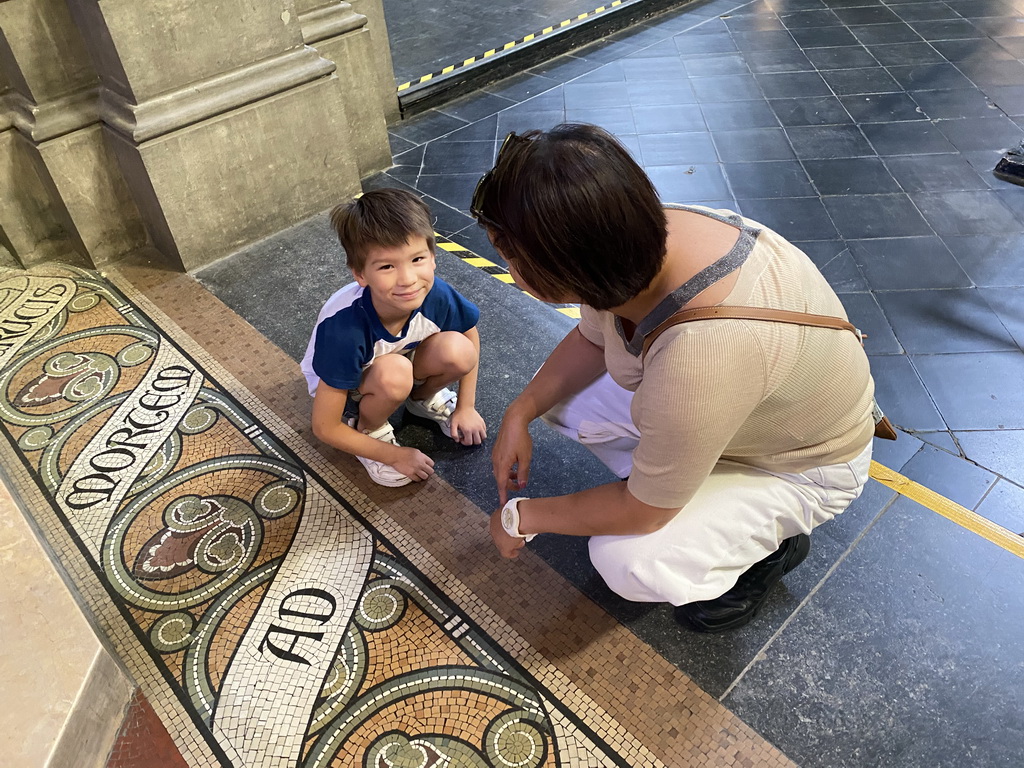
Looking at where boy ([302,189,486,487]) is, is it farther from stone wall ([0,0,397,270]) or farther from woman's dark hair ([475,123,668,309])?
stone wall ([0,0,397,270])

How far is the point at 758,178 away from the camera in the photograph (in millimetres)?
3637

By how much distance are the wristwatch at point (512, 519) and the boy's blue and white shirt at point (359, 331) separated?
539mm

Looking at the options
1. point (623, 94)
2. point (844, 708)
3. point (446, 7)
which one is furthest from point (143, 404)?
point (446, 7)

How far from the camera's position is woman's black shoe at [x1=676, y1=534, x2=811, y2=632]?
5.40 feet

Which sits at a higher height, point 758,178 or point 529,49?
point 529,49

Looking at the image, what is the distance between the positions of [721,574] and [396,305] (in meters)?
0.97

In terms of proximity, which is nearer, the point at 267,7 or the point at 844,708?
the point at 844,708

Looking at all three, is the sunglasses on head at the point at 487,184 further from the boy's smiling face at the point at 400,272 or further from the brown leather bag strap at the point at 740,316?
the boy's smiling face at the point at 400,272

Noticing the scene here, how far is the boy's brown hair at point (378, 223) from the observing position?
5.50 feet

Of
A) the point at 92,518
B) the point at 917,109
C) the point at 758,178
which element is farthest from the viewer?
the point at 917,109

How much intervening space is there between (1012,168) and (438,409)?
3.17 m

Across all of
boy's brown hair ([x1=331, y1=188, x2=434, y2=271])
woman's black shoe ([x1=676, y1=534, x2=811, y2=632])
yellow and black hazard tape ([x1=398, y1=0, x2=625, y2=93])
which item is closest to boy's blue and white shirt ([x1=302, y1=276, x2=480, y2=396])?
boy's brown hair ([x1=331, y1=188, x2=434, y2=271])

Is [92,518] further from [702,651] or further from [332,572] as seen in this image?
[702,651]

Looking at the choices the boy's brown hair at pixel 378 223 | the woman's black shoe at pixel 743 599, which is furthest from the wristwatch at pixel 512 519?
the boy's brown hair at pixel 378 223
